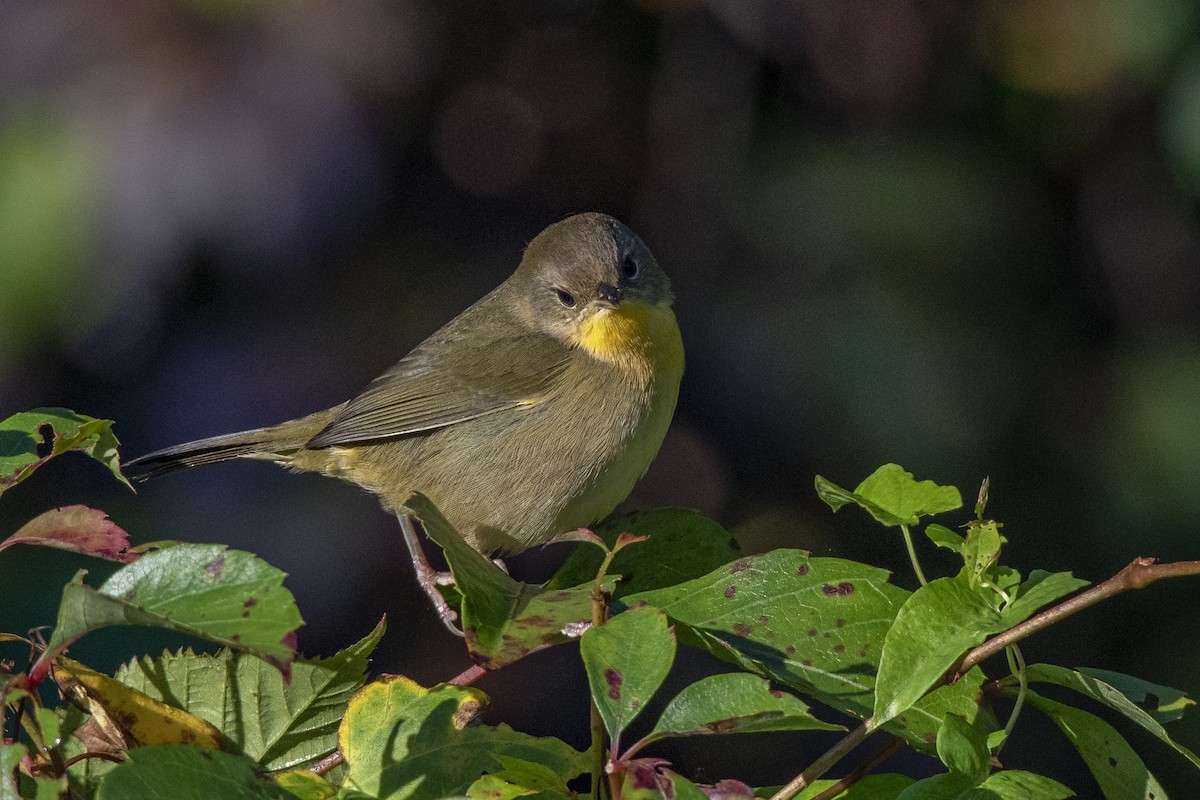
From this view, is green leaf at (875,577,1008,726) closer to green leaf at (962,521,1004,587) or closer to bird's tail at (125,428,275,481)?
green leaf at (962,521,1004,587)

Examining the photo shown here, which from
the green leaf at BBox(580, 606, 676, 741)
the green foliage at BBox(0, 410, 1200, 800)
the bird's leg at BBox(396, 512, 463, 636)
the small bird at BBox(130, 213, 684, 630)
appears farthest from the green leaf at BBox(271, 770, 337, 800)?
the small bird at BBox(130, 213, 684, 630)

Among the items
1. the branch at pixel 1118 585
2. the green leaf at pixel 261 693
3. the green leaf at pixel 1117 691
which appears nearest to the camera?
the branch at pixel 1118 585

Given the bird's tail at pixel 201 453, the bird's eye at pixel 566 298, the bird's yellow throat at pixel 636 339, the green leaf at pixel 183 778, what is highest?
the green leaf at pixel 183 778

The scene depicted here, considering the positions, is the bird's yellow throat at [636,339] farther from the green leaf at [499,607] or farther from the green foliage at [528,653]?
the green leaf at [499,607]

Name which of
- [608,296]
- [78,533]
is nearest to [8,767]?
[78,533]

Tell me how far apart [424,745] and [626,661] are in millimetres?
316

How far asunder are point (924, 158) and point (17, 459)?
14.5 ft

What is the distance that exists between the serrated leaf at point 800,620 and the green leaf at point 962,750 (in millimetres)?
165

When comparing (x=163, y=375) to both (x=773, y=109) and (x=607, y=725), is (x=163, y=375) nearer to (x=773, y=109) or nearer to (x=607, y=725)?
(x=773, y=109)

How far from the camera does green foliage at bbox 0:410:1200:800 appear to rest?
1.13 metres

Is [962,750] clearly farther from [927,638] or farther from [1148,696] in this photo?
[1148,696]

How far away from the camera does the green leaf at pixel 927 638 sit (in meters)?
1.26

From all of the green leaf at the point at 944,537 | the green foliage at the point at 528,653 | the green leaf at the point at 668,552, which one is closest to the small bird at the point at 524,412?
the green leaf at the point at 668,552

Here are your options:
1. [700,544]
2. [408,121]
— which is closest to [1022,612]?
[700,544]
